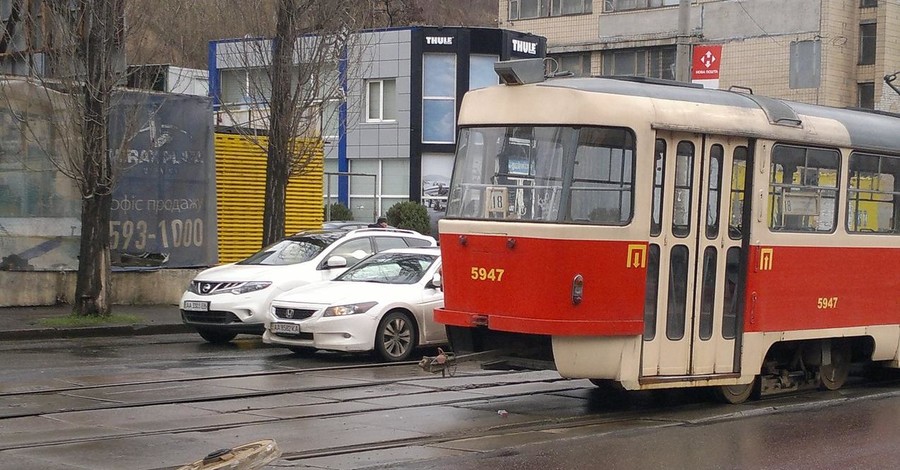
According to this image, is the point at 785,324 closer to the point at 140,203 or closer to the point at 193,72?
the point at 140,203

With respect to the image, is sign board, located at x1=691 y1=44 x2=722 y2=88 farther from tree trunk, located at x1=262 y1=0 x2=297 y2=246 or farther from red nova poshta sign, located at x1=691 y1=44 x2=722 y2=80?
tree trunk, located at x1=262 y1=0 x2=297 y2=246

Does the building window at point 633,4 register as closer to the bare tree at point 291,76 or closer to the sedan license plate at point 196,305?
the bare tree at point 291,76

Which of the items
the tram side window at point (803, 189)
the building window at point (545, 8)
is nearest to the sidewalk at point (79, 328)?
the tram side window at point (803, 189)

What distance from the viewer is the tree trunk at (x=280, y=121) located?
2291 cm

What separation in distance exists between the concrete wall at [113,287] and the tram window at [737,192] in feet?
45.2

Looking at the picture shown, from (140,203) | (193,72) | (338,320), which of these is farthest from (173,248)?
(193,72)

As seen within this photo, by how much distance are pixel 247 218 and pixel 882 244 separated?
51.0 feet

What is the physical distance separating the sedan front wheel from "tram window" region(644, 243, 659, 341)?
5.13 m

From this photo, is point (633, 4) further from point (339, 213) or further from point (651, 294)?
point (651, 294)

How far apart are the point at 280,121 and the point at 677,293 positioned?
13.3m

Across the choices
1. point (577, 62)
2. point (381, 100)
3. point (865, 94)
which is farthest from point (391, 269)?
point (577, 62)

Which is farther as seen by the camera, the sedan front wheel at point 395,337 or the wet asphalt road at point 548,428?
the sedan front wheel at point 395,337

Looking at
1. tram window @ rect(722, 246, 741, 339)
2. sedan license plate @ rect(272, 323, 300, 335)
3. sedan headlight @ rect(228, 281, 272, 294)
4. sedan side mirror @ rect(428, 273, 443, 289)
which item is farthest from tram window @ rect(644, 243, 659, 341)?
sedan headlight @ rect(228, 281, 272, 294)

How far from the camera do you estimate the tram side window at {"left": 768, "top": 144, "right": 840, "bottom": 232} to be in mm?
12180
